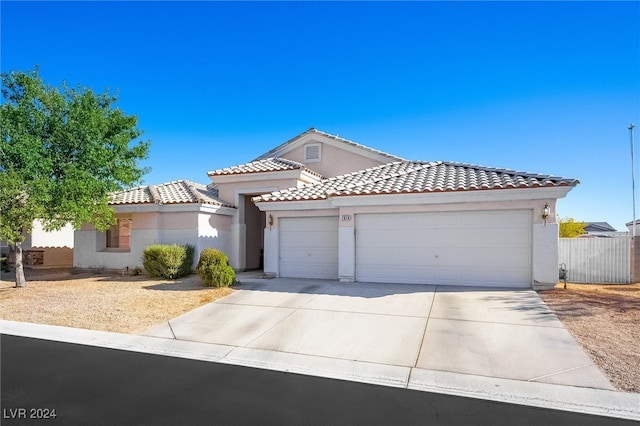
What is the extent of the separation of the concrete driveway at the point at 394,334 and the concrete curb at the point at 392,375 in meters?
0.04

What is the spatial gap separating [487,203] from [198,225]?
1164cm

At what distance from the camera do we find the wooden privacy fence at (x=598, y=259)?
1336cm

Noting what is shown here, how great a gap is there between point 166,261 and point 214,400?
35.7 feet

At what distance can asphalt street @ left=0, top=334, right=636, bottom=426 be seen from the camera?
4203 mm

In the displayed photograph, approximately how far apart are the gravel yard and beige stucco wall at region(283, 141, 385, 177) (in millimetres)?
8736

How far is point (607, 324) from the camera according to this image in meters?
7.74

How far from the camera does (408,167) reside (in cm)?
1634

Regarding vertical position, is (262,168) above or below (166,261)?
above

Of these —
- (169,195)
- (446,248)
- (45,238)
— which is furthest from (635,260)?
(45,238)

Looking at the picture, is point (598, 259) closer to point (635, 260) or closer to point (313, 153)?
point (635, 260)

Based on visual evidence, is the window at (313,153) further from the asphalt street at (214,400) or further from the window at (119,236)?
the asphalt street at (214,400)

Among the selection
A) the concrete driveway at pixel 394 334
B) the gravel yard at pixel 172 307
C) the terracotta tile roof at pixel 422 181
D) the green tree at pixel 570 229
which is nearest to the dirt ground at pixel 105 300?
the gravel yard at pixel 172 307

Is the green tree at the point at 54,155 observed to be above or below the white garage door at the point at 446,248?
above

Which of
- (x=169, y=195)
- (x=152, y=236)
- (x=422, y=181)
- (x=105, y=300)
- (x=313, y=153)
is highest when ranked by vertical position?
(x=313, y=153)
